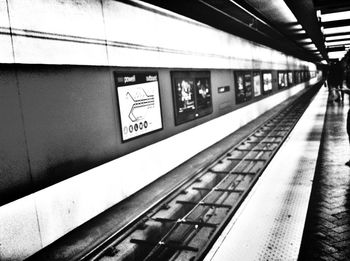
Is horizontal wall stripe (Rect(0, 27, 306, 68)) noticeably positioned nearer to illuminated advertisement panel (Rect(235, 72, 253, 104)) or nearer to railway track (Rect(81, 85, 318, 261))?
railway track (Rect(81, 85, 318, 261))

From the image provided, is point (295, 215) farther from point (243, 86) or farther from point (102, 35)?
point (243, 86)

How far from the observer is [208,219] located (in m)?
4.57

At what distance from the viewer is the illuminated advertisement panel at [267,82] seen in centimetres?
1642

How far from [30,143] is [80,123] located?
93 cm

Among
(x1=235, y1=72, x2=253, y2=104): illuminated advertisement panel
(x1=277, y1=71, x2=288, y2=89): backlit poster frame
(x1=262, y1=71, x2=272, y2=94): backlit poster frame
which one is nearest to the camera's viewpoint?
(x1=235, y1=72, x2=253, y2=104): illuminated advertisement panel

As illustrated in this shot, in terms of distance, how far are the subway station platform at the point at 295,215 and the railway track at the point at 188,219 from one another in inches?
12.8

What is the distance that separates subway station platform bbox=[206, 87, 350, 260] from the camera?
306cm

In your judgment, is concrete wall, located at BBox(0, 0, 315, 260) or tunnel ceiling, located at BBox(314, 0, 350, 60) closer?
concrete wall, located at BBox(0, 0, 315, 260)

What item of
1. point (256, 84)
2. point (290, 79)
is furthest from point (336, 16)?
point (290, 79)

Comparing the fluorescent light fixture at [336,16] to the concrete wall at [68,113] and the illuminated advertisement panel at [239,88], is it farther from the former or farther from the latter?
the concrete wall at [68,113]

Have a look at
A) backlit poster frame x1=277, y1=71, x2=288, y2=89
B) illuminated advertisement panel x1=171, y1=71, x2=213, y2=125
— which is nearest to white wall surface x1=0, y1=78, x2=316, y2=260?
illuminated advertisement panel x1=171, y1=71, x2=213, y2=125

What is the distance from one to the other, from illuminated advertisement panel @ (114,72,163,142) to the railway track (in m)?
1.42

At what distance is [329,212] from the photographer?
4.10 metres

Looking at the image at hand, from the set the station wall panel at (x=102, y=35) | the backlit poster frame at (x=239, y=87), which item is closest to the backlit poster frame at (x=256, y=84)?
the backlit poster frame at (x=239, y=87)
